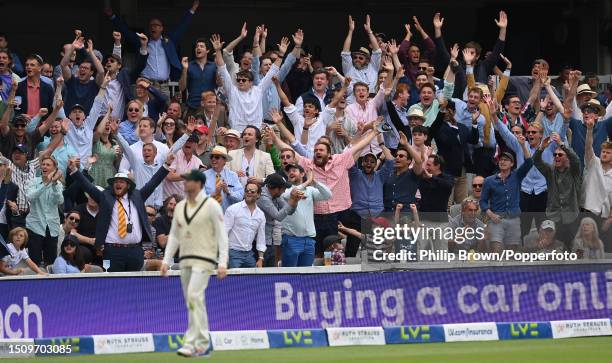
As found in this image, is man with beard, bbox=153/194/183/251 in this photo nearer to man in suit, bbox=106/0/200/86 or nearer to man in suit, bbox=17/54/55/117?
man in suit, bbox=17/54/55/117

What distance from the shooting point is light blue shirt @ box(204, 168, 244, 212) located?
20984mm

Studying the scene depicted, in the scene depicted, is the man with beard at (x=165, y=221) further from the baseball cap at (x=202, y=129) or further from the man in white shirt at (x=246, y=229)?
the baseball cap at (x=202, y=129)

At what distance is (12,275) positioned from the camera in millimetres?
19109

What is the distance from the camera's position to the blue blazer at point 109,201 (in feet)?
64.5

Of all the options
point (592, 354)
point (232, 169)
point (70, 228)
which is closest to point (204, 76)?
point (232, 169)

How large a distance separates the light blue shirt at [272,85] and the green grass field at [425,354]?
7.42 m

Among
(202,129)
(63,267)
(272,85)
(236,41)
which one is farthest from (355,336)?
(236,41)

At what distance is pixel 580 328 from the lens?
19359mm

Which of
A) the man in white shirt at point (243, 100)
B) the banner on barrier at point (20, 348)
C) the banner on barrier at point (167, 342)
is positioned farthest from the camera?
the man in white shirt at point (243, 100)

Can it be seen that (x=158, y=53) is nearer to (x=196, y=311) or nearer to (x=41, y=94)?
(x=41, y=94)

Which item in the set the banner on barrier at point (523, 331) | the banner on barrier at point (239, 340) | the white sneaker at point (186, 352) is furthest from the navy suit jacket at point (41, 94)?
the white sneaker at point (186, 352)

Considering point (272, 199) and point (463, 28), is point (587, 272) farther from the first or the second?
point (463, 28)

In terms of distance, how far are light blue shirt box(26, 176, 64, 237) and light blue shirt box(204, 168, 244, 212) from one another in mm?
2112

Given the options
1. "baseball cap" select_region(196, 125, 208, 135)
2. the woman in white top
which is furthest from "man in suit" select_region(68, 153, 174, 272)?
"baseball cap" select_region(196, 125, 208, 135)
